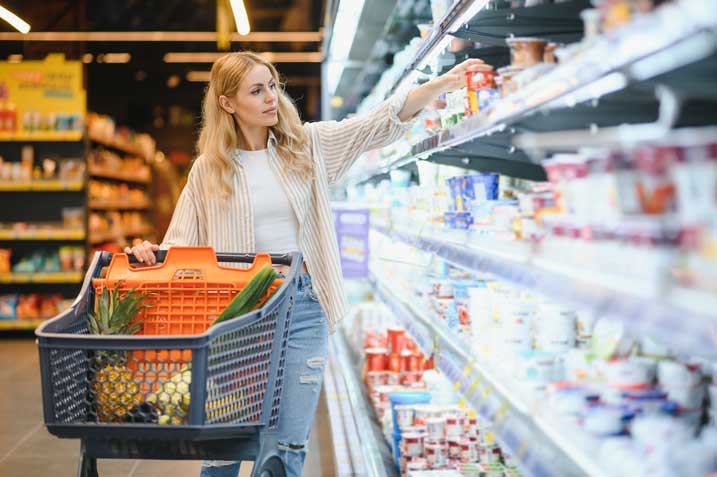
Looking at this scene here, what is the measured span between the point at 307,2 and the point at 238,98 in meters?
12.3

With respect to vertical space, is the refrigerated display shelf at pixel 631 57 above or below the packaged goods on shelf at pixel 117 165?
below

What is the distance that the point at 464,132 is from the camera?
2207 millimetres

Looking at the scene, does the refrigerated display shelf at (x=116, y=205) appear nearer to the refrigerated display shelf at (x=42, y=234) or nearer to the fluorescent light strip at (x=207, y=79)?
the refrigerated display shelf at (x=42, y=234)

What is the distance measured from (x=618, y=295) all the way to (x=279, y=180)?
164cm

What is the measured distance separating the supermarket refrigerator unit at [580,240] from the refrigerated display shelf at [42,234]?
6.16 meters

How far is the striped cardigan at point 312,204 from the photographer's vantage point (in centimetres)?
267

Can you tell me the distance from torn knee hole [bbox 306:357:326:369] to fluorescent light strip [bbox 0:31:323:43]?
7968 mm

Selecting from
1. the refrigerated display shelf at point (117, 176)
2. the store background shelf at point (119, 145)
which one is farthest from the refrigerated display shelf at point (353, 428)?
the store background shelf at point (119, 145)

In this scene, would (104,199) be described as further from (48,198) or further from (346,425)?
(346,425)

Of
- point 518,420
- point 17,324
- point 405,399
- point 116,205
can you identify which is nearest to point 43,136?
point 17,324

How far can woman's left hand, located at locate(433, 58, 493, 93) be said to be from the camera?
244 centimetres

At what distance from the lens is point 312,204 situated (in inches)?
110

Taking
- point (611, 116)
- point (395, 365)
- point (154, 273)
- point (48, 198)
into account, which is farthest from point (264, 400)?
point (48, 198)

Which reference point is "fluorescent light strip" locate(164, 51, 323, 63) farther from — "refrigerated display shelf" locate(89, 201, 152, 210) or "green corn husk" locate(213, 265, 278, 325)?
"green corn husk" locate(213, 265, 278, 325)
